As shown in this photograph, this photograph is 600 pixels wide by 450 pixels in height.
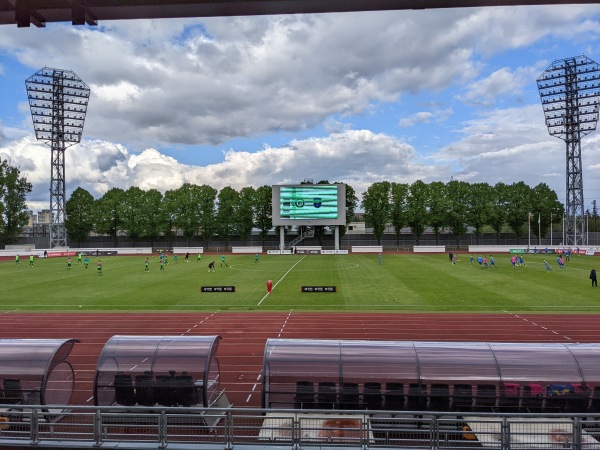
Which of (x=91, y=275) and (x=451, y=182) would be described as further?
(x=451, y=182)

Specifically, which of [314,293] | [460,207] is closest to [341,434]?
[314,293]

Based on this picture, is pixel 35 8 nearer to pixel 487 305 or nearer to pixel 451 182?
pixel 487 305

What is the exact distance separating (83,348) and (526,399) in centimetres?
1719

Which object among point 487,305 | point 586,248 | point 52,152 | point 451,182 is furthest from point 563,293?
point 52,152

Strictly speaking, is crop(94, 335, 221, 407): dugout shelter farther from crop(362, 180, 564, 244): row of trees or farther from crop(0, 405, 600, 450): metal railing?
crop(362, 180, 564, 244): row of trees

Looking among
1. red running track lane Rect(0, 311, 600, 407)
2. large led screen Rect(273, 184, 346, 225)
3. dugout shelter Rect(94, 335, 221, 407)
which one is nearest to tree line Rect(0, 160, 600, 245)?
large led screen Rect(273, 184, 346, 225)

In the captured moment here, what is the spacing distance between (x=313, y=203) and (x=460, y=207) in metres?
35.5

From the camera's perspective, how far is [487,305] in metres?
28.8

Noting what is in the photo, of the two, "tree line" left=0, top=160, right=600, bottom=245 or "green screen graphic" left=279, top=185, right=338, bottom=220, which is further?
"tree line" left=0, top=160, right=600, bottom=245

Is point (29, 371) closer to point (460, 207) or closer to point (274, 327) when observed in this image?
point (274, 327)

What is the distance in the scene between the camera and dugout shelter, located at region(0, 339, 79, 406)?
1027 centimetres

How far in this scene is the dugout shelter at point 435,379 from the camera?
981 cm

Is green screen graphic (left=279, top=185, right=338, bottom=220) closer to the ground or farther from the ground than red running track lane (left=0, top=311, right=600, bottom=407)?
farther from the ground

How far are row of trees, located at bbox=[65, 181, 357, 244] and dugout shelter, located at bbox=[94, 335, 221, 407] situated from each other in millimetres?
87517
